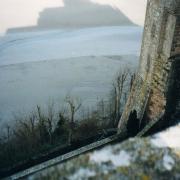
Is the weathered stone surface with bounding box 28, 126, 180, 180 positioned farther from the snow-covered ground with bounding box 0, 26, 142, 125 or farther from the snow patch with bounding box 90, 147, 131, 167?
the snow-covered ground with bounding box 0, 26, 142, 125

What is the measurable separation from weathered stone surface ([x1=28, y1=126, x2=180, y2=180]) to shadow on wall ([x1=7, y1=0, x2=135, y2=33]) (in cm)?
2022

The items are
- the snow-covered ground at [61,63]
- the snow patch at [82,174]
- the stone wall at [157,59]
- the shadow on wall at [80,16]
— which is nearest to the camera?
the snow patch at [82,174]

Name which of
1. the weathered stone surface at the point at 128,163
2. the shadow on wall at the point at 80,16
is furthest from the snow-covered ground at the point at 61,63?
the weathered stone surface at the point at 128,163

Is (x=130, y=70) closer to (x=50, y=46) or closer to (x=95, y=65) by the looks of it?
(x=95, y=65)

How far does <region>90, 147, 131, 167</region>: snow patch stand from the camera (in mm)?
2639

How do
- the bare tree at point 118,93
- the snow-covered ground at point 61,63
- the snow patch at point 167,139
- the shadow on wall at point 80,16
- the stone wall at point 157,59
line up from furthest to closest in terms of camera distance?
the shadow on wall at point 80,16, the snow-covered ground at point 61,63, the bare tree at point 118,93, the stone wall at point 157,59, the snow patch at point 167,139

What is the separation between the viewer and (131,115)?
925 cm

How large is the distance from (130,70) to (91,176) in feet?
53.7

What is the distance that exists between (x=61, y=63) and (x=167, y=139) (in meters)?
16.0

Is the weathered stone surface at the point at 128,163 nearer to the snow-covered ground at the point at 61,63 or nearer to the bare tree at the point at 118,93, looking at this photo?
the bare tree at the point at 118,93

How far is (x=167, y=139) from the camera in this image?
2938 mm

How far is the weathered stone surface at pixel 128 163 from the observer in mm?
2521

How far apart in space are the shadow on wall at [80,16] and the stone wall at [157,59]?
14.6m

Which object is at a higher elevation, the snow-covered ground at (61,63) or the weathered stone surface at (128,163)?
the weathered stone surface at (128,163)
